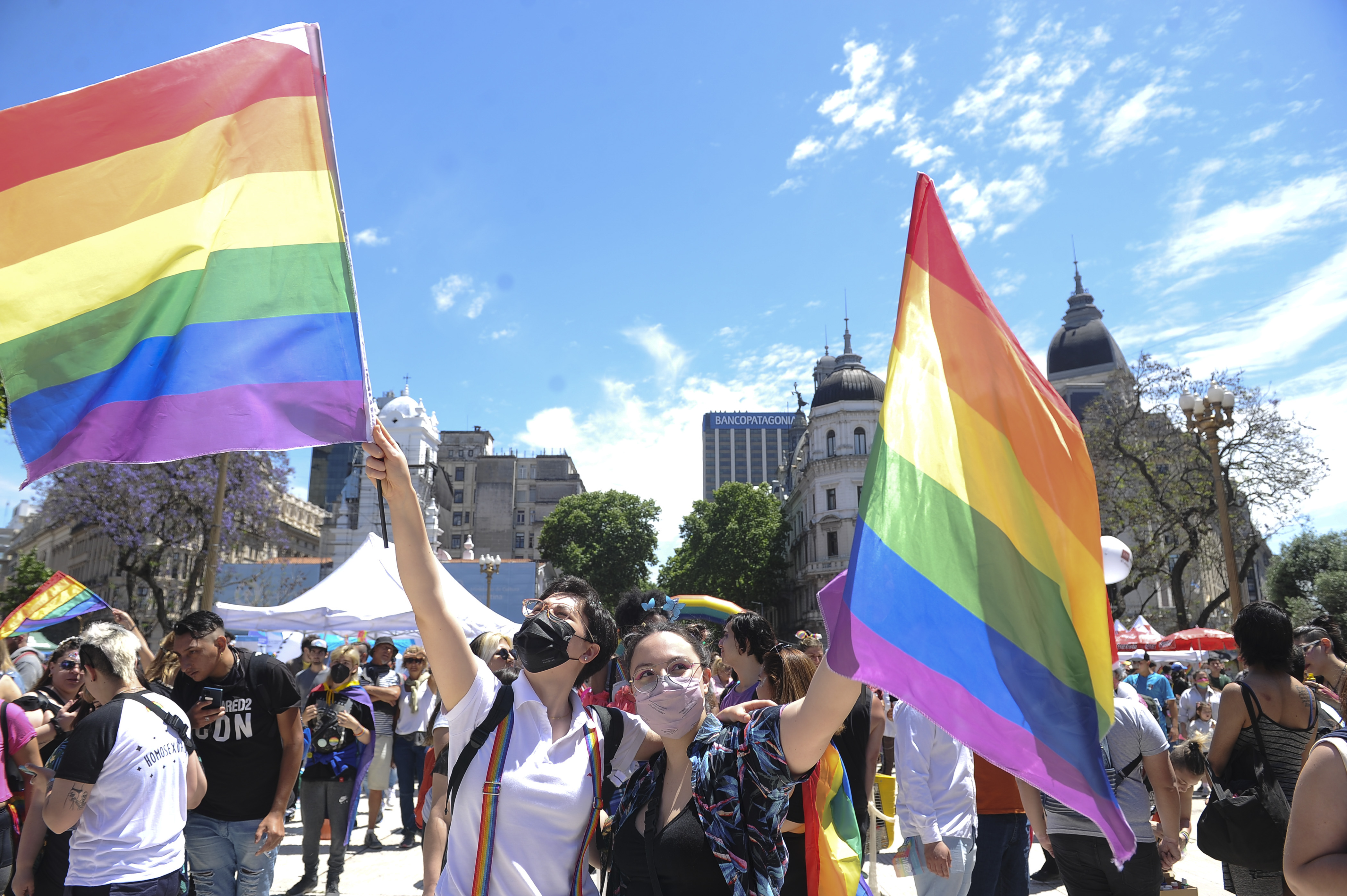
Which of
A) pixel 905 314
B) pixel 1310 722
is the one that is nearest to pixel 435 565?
pixel 905 314

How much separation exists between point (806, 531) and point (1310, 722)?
58.0 m

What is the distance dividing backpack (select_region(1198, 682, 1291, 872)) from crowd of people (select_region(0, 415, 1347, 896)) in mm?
10

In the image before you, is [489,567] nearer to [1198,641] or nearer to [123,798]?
[1198,641]

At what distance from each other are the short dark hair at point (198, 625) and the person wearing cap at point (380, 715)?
472 centimetres

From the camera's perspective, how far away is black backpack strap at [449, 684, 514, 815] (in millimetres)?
2479

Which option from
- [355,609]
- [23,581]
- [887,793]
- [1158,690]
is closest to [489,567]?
[355,609]

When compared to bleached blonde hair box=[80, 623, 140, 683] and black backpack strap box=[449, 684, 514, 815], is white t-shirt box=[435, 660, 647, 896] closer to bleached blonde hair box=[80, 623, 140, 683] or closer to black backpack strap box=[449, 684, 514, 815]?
black backpack strap box=[449, 684, 514, 815]

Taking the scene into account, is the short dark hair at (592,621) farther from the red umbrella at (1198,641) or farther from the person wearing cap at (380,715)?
the red umbrella at (1198,641)

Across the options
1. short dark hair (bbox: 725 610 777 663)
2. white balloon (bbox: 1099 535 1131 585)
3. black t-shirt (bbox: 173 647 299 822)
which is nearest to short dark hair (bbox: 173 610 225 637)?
black t-shirt (bbox: 173 647 299 822)

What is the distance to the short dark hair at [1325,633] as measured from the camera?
5383mm

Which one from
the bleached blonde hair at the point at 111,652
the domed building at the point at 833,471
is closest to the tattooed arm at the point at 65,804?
the bleached blonde hair at the point at 111,652

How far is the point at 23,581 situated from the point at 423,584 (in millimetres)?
54527

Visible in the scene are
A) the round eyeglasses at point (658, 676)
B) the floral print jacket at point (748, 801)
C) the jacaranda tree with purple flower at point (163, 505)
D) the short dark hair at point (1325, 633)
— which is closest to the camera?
the floral print jacket at point (748, 801)

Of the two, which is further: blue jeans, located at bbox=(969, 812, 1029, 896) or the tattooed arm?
blue jeans, located at bbox=(969, 812, 1029, 896)
